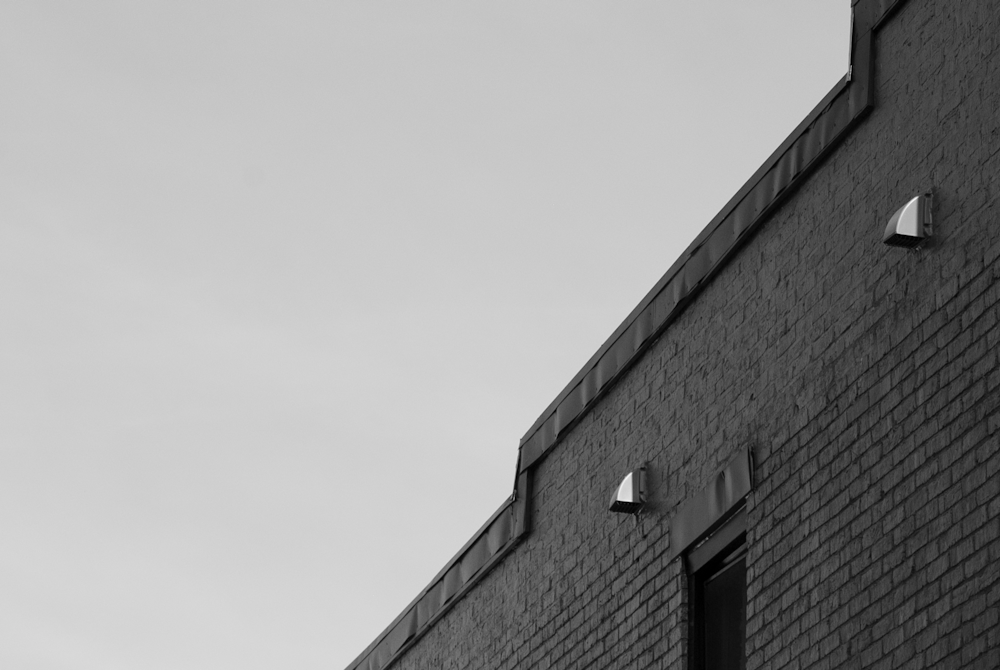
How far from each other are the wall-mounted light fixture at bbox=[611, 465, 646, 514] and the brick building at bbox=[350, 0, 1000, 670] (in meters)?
0.08

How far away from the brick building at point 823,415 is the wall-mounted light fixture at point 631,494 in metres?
0.08

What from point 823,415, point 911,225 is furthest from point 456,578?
point 911,225

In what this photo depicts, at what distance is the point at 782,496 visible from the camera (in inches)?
329

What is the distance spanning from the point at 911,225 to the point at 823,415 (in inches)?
47.3

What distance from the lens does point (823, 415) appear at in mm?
8047

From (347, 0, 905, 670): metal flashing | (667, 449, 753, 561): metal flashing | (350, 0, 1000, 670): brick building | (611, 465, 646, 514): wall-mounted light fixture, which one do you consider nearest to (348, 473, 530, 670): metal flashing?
(347, 0, 905, 670): metal flashing

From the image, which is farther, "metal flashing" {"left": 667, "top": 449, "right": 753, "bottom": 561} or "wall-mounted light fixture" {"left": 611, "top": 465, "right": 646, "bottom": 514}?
"wall-mounted light fixture" {"left": 611, "top": 465, "right": 646, "bottom": 514}

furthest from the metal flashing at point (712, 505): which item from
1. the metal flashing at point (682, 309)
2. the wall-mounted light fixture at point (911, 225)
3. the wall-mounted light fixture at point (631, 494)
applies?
the wall-mounted light fixture at point (911, 225)

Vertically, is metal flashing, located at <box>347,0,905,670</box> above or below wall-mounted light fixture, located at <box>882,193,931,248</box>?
above

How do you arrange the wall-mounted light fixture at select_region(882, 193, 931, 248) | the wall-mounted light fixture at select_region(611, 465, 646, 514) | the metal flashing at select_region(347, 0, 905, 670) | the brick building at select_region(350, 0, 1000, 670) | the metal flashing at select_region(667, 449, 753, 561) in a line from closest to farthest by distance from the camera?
the brick building at select_region(350, 0, 1000, 670) < the wall-mounted light fixture at select_region(882, 193, 931, 248) < the metal flashing at select_region(347, 0, 905, 670) < the metal flashing at select_region(667, 449, 753, 561) < the wall-mounted light fixture at select_region(611, 465, 646, 514)

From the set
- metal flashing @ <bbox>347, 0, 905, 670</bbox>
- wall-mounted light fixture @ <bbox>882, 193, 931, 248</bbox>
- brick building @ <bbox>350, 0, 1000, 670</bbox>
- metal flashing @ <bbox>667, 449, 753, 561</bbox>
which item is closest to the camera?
brick building @ <bbox>350, 0, 1000, 670</bbox>

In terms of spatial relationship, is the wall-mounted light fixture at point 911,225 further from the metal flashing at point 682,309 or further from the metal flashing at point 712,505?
the metal flashing at point 712,505

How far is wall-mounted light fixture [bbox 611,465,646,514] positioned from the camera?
9.92 meters

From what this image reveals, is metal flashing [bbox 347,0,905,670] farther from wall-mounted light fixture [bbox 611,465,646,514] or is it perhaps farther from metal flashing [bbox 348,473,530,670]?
wall-mounted light fixture [bbox 611,465,646,514]
